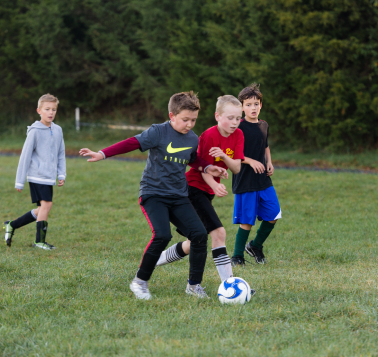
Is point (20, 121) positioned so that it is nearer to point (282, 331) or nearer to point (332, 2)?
point (332, 2)

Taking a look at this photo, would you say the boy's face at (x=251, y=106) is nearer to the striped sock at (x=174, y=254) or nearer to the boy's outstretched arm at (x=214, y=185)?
the boy's outstretched arm at (x=214, y=185)

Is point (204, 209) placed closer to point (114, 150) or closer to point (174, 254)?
point (174, 254)

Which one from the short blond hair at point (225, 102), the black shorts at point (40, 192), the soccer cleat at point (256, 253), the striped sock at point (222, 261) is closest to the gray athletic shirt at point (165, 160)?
the short blond hair at point (225, 102)

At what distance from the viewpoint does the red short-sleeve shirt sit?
465 cm

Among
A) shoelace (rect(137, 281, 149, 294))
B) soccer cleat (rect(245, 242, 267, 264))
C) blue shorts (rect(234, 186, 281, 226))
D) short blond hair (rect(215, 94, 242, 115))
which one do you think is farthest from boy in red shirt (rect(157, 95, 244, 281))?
soccer cleat (rect(245, 242, 267, 264))

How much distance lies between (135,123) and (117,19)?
20.5ft

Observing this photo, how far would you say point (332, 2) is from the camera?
52.4ft

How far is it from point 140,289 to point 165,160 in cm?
115

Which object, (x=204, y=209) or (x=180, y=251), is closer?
(x=204, y=209)

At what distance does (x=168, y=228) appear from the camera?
4.21m

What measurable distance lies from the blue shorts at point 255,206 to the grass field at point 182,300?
0.58 metres

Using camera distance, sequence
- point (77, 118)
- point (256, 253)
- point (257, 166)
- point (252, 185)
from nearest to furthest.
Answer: point (257, 166)
point (252, 185)
point (256, 253)
point (77, 118)

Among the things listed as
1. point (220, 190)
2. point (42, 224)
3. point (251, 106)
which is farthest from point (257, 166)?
point (42, 224)

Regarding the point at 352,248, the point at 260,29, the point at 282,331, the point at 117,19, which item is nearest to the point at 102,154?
the point at 282,331
